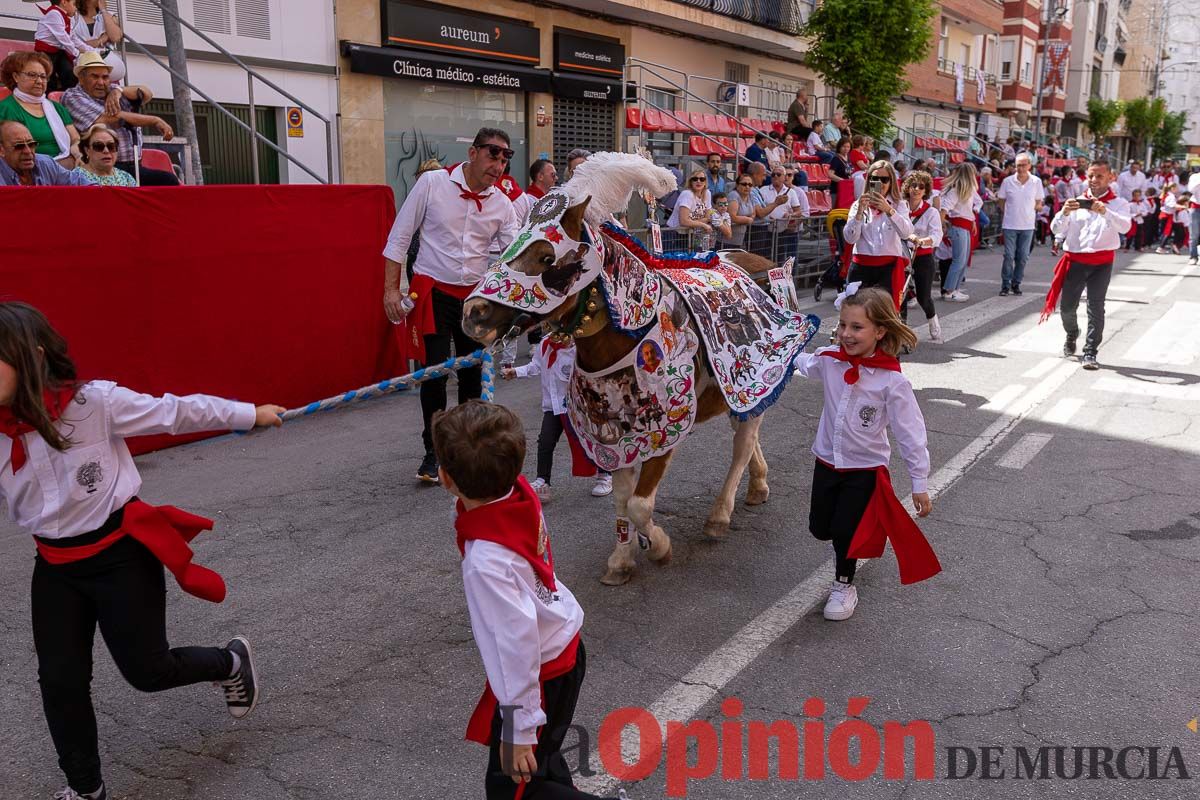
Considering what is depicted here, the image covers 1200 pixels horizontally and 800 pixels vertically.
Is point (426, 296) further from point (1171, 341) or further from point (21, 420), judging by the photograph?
point (1171, 341)

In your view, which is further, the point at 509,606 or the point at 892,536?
the point at 892,536

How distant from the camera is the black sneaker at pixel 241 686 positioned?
3412mm

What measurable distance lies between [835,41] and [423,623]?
20733 millimetres

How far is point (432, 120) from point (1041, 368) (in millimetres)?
11172

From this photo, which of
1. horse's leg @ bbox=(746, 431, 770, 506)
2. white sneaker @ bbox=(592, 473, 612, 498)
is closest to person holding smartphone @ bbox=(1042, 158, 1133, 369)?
horse's leg @ bbox=(746, 431, 770, 506)

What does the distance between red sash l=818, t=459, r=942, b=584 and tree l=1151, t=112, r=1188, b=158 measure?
80.1 meters

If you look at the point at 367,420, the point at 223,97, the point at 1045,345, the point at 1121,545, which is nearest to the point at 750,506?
the point at 1121,545

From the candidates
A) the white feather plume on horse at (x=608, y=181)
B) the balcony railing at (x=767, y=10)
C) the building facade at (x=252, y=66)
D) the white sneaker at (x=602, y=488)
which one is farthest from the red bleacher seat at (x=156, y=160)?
the balcony railing at (x=767, y=10)

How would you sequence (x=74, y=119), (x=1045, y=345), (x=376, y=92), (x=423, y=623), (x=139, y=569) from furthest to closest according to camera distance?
1. (x=376, y=92)
2. (x=1045, y=345)
3. (x=74, y=119)
4. (x=423, y=623)
5. (x=139, y=569)

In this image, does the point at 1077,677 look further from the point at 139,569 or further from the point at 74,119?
the point at 74,119

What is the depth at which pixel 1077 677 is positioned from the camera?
3832 mm

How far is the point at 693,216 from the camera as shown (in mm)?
11422

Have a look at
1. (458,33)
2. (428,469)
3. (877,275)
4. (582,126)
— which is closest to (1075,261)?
(877,275)

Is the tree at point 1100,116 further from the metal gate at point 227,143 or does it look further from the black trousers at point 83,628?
the black trousers at point 83,628
